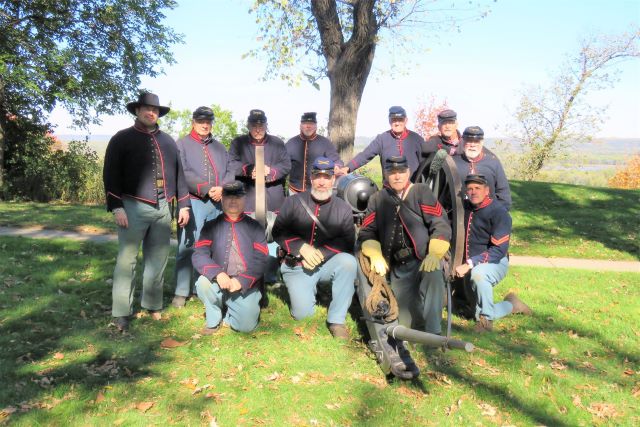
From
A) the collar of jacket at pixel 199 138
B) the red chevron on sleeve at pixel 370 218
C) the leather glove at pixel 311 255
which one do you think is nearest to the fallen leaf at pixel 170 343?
the leather glove at pixel 311 255

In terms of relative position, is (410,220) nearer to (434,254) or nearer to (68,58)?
(434,254)

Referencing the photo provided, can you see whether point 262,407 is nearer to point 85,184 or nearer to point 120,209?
point 120,209

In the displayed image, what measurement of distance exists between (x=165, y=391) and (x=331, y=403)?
1.11 meters

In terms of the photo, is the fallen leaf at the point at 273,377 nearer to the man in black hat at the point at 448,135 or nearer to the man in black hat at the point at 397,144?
the man in black hat at the point at 397,144

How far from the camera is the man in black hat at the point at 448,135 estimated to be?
552 cm

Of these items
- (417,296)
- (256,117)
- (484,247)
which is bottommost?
(417,296)

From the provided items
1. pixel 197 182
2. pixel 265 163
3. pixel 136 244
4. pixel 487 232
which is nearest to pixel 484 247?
pixel 487 232

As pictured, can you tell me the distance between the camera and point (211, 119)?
5.12m

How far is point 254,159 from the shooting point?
5391 millimetres

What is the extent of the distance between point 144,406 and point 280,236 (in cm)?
195

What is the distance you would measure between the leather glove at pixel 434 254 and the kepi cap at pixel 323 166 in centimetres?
106

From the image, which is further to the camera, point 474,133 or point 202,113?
point 474,133

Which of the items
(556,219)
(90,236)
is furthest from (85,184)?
(556,219)

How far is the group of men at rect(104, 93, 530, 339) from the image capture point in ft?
14.1
